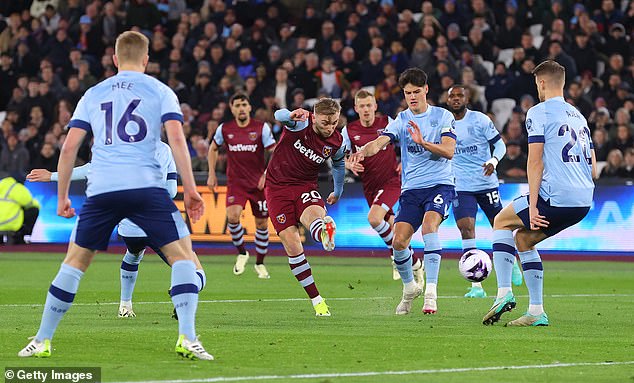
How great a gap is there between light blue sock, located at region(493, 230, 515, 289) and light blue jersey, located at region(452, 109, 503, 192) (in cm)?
384

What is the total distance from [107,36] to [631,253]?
14510 millimetres

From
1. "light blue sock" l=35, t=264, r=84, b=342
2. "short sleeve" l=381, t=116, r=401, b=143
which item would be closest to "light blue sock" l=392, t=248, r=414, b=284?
Result: "short sleeve" l=381, t=116, r=401, b=143

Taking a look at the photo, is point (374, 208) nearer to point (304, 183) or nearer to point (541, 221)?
point (304, 183)

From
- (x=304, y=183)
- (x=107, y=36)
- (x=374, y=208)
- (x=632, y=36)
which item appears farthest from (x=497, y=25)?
(x=304, y=183)

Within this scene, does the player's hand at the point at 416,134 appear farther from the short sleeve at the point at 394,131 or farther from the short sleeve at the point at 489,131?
the short sleeve at the point at 489,131

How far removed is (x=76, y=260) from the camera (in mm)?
8977

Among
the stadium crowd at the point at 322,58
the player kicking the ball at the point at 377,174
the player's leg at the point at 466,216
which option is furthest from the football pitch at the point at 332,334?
the stadium crowd at the point at 322,58

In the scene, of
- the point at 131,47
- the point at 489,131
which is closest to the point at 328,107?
the point at 489,131

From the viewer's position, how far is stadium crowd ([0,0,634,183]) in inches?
1015

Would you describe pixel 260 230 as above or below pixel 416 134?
below

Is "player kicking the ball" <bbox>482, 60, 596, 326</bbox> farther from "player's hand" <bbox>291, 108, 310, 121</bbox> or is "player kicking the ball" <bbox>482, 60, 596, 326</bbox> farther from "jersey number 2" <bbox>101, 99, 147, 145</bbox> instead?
"jersey number 2" <bbox>101, 99, 147, 145</bbox>

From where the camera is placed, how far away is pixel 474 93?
24.3 meters

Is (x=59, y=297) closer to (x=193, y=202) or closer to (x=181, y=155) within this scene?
(x=193, y=202)

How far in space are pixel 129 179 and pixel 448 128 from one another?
5.39 meters
